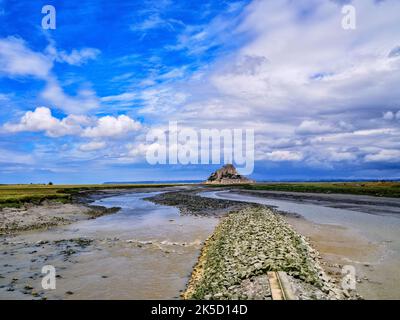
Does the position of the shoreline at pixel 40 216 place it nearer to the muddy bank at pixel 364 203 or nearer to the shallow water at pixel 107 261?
the shallow water at pixel 107 261

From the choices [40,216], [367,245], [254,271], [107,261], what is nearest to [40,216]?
[40,216]

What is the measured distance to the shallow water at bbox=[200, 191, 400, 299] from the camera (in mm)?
15211

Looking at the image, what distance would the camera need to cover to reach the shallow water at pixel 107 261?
15508 mm

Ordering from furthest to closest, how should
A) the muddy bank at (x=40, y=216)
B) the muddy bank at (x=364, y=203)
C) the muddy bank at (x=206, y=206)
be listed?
the muddy bank at (x=206, y=206)
the muddy bank at (x=364, y=203)
the muddy bank at (x=40, y=216)

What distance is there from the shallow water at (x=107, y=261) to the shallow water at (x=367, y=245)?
9066mm

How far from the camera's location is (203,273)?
1716cm

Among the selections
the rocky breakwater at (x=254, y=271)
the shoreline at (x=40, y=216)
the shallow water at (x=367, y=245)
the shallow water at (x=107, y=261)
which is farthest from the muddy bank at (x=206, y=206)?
the rocky breakwater at (x=254, y=271)

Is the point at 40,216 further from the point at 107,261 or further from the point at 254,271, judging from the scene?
the point at 254,271

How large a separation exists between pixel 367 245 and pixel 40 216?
37747 mm
